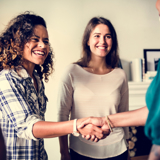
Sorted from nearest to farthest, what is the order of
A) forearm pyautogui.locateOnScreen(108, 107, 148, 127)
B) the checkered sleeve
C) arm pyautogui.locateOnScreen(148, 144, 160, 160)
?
arm pyautogui.locateOnScreen(148, 144, 160, 160) → the checkered sleeve → forearm pyautogui.locateOnScreen(108, 107, 148, 127)

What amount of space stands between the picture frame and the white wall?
A: 0.06 meters

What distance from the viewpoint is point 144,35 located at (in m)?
2.51

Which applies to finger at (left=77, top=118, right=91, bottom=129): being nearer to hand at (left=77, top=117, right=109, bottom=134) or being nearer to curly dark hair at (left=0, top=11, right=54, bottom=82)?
hand at (left=77, top=117, right=109, bottom=134)

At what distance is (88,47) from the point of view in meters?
1.41

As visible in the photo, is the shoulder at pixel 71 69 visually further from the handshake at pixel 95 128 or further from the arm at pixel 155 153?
the arm at pixel 155 153

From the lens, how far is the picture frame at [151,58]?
8.16 ft

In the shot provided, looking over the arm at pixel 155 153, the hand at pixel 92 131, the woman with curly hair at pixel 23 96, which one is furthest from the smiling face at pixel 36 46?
the arm at pixel 155 153

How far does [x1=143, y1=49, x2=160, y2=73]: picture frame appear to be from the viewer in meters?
2.49

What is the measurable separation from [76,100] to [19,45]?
49 cm

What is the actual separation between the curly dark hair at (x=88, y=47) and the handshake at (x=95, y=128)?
445mm

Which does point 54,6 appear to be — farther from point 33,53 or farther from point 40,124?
point 40,124

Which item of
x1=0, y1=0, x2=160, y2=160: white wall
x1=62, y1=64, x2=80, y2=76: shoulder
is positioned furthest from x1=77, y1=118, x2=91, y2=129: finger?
x1=0, y1=0, x2=160, y2=160: white wall

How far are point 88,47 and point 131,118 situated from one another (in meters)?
0.68

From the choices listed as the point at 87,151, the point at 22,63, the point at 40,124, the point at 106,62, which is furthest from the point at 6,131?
the point at 106,62
